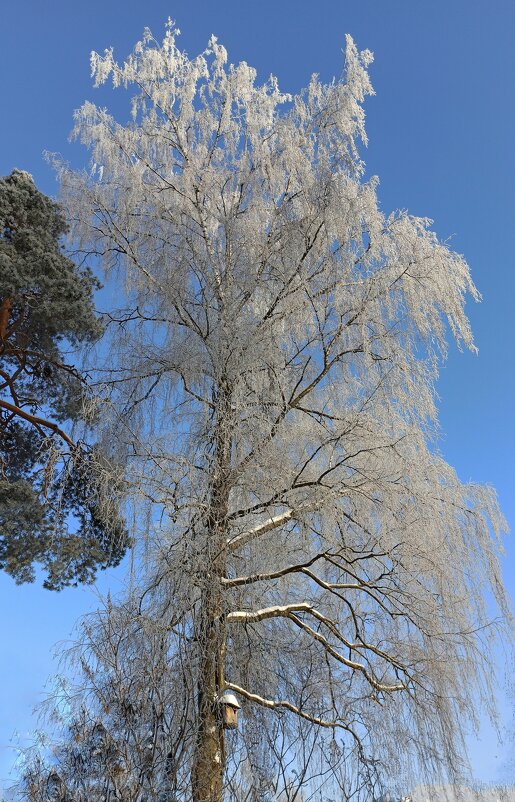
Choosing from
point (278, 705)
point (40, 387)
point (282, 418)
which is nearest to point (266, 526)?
point (282, 418)

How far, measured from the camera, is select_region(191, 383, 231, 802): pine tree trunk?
4965 millimetres

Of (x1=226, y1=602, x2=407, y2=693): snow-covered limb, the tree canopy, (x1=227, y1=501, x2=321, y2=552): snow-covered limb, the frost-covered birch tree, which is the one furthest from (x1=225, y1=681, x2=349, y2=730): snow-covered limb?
the tree canopy

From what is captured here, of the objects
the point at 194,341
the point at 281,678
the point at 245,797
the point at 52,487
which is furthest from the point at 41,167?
the point at 245,797

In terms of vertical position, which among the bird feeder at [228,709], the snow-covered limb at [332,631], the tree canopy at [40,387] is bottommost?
the bird feeder at [228,709]

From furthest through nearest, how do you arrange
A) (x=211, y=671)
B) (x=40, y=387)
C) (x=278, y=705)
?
(x=40, y=387), (x=278, y=705), (x=211, y=671)

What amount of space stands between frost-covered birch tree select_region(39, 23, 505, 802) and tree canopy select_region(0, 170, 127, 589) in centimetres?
60

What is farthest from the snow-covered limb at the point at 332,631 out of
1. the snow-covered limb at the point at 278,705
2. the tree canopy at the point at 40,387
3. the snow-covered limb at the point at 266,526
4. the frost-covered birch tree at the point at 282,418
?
the tree canopy at the point at 40,387

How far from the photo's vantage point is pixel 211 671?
209 inches

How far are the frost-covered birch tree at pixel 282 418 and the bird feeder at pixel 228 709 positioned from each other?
0.22 ft

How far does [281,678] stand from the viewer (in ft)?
20.6

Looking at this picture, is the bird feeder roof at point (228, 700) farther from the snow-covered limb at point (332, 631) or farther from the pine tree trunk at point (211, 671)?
the snow-covered limb at point (332, 631)

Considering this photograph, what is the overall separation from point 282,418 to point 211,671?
2.12 meters

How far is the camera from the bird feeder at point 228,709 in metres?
5.15

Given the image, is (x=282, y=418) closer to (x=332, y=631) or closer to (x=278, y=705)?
(x=332, y=631)
